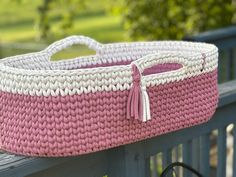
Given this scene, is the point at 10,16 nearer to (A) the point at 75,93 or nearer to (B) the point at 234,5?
(B) the point at 234,5

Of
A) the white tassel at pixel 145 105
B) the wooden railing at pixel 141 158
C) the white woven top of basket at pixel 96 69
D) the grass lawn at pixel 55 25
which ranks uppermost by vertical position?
the white woven top of basket at pixel 96 69

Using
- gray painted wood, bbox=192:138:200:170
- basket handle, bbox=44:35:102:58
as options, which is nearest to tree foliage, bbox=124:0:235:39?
gray painted wood, bbox=192:138:200:170

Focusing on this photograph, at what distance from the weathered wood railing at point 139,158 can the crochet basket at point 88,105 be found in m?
0.06

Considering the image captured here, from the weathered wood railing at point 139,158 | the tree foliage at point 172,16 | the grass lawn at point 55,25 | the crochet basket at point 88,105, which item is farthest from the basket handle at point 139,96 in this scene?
the grass lawn at point 55,25

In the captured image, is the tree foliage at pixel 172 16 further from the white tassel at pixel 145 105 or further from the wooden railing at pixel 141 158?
the white tassel at pixel 145 105

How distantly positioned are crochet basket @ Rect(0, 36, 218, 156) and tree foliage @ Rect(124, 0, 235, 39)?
404 cm

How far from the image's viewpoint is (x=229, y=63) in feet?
11.4

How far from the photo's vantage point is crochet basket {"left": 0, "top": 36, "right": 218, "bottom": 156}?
1381 millimetres

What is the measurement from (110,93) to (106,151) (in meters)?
0.24

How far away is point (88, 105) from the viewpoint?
4.64 ft

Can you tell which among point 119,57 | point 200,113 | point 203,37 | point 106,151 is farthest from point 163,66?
point 203,37

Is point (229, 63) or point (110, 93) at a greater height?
point (110, 93)

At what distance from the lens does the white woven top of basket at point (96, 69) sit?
4.50 feet

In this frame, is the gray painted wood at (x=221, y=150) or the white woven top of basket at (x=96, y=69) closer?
the white woven top of basket at (x=96, y=69)
